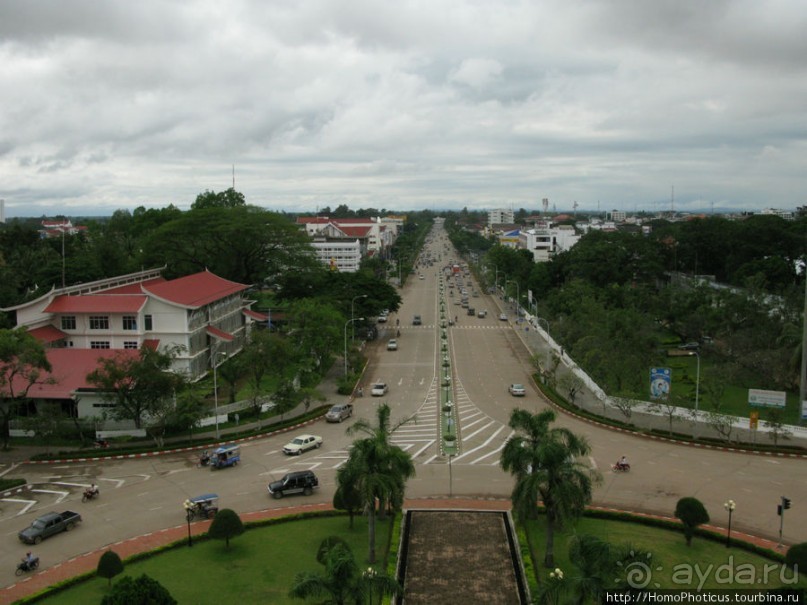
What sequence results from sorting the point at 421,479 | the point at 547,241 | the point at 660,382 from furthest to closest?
the point at 547,241 < the point at 660,382 < the point at 421,479

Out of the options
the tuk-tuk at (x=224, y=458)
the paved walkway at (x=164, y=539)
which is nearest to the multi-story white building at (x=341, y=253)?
the tuk-tuk at (x=224, y=458)

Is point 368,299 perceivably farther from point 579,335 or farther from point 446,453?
point 446,453

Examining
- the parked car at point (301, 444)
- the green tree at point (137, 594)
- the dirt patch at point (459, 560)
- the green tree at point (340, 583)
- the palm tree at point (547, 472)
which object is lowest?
the dirt patch at point (459, 560)

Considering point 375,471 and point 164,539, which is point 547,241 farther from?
point 375,471

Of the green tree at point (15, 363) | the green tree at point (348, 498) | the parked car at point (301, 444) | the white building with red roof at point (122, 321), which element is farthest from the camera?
the white building with red roof at point (122, 321)

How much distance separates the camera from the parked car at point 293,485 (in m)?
31.5

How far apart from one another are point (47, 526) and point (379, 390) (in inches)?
1042

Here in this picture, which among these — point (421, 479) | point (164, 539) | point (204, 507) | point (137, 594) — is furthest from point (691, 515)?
point (164, 539)

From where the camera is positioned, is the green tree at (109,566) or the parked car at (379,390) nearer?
the green tree at (109,566)

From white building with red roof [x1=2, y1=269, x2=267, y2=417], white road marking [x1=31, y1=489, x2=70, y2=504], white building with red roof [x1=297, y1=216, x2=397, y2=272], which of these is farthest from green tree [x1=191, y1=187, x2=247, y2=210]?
white road marking [x1=31, y1=489, x2=70, y2=504]

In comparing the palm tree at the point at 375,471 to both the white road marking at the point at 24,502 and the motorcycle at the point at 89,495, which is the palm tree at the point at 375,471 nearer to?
the motorcycle at the point at 89,495

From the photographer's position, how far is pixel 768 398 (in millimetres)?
42469

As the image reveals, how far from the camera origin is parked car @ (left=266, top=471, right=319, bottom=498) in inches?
1240

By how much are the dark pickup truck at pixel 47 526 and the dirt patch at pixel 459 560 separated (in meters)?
14.1
